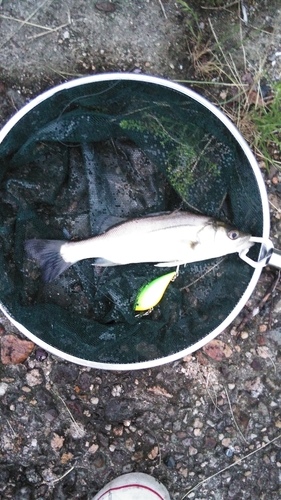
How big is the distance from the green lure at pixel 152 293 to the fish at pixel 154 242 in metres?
0.12

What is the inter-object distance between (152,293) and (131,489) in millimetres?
778

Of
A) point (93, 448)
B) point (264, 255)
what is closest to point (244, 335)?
point (264, 255)

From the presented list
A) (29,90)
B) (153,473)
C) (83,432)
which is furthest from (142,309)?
(29,90)

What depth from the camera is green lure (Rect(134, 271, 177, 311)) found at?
1.75 m

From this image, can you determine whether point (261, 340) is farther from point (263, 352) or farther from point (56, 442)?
point (56, 442)

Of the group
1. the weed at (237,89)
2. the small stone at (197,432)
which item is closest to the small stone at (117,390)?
the small stone at (197,432)

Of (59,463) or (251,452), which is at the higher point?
(59,463)

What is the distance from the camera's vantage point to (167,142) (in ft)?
5.56

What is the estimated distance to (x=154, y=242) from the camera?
5.41 feet

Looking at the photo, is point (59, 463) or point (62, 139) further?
point (59, 463)

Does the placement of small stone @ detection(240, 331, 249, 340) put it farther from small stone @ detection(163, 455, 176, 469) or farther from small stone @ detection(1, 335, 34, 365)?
small stone @ detection(1, 335, 34, 365)

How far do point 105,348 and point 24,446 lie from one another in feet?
1.73

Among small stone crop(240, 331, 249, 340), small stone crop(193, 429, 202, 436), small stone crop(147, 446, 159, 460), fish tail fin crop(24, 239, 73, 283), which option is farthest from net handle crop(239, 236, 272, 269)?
small stone crop(147, 446, 159, 460)

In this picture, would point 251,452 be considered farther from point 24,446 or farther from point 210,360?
point 24,446
